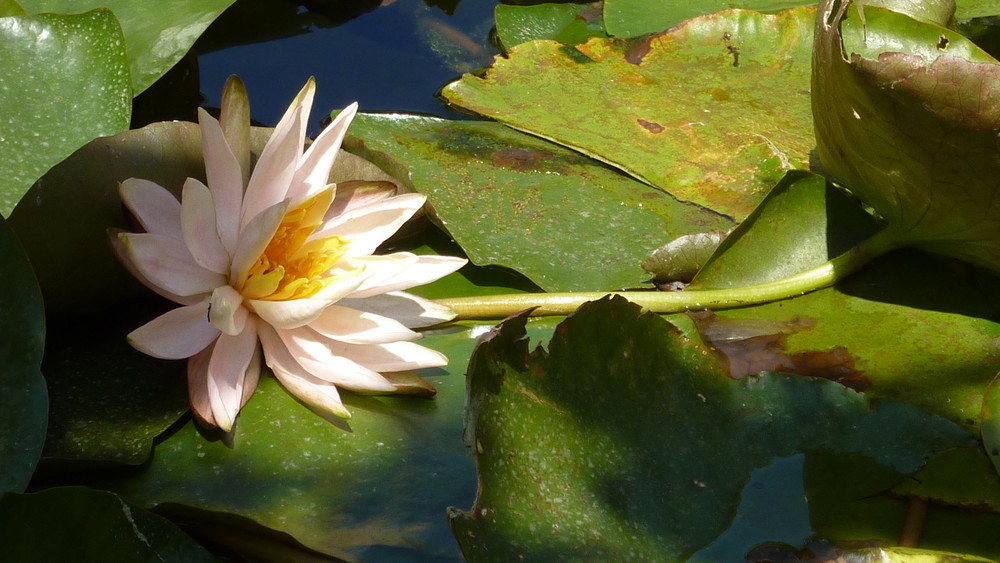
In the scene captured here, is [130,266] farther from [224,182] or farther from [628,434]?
[628,434]

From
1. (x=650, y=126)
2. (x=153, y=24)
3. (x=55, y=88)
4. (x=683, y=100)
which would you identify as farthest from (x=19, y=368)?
(x=683, y=100)

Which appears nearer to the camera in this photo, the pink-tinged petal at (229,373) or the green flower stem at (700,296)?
the pink-tinged petal at (229,373)

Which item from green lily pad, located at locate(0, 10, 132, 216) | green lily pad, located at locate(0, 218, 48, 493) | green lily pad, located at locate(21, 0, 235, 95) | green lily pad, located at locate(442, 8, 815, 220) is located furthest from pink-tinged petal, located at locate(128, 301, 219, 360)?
green lily pad, located at locate(442, 8, 815, 220)

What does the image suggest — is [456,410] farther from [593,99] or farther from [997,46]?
[997,46]

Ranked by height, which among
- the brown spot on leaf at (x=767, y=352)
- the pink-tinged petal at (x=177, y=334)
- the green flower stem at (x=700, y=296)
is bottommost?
the brown spot on leaf at (x=767, y=352)

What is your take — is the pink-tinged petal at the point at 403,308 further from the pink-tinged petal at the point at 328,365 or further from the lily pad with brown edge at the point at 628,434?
the lily pad with brown edge at the point at 628,434

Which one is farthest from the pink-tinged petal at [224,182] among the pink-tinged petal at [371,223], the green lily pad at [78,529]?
the green lily pad at [78,529]

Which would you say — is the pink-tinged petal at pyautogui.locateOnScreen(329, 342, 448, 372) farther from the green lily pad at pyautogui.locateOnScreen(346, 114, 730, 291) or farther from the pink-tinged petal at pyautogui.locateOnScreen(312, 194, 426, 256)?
the green lily pad at pyautogui.locateOnScreen(346, 114, 730, 291)
